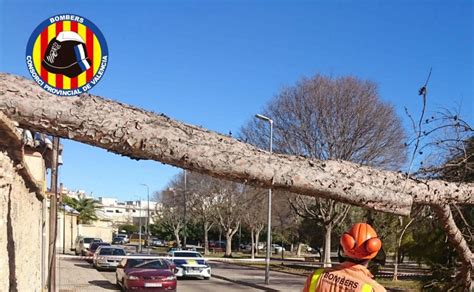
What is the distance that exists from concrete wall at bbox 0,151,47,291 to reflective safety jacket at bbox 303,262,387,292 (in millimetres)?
3351

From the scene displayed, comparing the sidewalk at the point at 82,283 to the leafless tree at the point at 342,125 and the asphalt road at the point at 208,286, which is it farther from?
the leafless tree at the point at 342,125

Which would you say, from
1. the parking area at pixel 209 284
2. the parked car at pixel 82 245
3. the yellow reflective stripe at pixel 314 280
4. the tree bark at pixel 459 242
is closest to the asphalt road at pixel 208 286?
the parking area at pixel 209 284

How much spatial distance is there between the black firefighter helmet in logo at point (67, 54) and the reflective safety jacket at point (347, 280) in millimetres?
2573

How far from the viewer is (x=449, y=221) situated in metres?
6.18

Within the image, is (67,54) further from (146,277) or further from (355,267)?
(146,277)

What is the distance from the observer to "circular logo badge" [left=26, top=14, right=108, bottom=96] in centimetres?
461

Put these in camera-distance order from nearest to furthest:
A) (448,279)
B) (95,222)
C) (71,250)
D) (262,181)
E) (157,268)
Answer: (262,181) → (448,279) → (157,268) → (71,250) → (95,222)

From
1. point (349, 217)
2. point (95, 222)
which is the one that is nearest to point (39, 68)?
point (349, 217)

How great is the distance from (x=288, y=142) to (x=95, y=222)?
48.7 meters

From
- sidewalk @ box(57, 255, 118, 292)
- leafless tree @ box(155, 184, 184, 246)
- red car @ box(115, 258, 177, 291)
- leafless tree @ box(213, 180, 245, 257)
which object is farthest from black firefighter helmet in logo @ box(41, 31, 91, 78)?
leafless tree @ box(155, 184, 184, 246)

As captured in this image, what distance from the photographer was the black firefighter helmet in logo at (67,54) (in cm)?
479

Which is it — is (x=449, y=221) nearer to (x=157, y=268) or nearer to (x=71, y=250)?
(x=157, y=268)

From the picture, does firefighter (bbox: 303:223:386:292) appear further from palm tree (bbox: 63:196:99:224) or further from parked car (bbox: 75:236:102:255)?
palm tree (bbox: 63:196:99:224)

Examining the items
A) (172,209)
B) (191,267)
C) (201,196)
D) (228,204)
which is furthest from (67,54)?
(172,209)
